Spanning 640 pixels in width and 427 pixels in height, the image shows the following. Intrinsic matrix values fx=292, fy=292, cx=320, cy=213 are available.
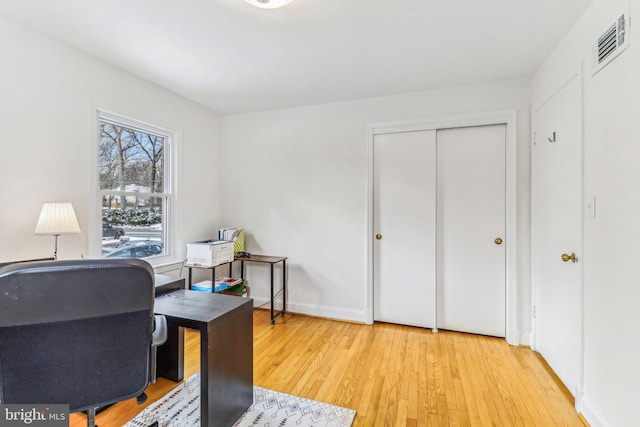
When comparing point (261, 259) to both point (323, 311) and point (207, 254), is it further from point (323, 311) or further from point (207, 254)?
point (323, 311)

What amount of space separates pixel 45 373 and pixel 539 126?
11.2 ft

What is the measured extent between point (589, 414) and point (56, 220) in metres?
3.42

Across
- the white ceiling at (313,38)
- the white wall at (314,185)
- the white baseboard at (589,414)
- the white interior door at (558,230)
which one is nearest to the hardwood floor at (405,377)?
the white baseboard at (589,414)

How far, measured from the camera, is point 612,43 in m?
1.50

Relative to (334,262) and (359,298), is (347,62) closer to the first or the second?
(334,262)

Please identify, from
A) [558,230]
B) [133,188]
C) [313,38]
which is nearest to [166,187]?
[133,188]

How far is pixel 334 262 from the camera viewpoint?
3311 millimetres

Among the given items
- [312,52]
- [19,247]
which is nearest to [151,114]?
[19,247]

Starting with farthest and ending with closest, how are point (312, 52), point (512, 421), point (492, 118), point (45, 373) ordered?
1. point (492, 118)
2. point (312, 52)
3. point (512, 421)
4. point (45, 373)

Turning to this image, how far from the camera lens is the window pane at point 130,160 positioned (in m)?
2.55

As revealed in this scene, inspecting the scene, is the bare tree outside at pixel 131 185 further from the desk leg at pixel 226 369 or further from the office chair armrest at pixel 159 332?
the desk leg at pixel 226 369

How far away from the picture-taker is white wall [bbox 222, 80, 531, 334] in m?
3.15

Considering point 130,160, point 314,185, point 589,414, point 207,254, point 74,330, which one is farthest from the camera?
point 314,185

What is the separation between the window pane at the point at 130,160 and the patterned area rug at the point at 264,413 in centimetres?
Result: 183
